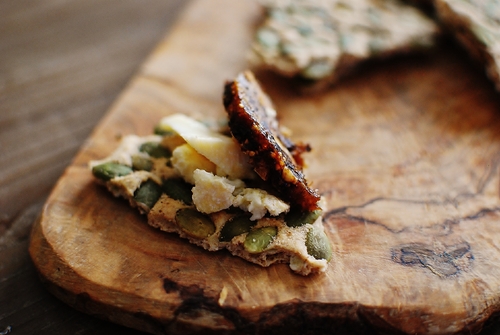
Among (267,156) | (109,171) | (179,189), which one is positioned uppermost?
(267,156)

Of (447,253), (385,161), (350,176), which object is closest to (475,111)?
(385,161)

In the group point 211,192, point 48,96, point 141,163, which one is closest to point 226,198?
point 211,192

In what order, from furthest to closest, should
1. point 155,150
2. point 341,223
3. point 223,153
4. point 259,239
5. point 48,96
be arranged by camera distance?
point 48,96
point 155,150
point 341,223
point 223,153
point 259,239

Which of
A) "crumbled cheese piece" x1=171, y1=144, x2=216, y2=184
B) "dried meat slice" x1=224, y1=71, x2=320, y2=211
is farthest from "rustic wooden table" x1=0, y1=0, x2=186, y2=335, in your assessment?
"dried meat slice" x1=224, y1=71, x2=320, y2=211

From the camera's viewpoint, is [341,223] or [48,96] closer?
[341,223]

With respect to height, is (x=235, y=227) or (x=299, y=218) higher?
(x=299, y=218)

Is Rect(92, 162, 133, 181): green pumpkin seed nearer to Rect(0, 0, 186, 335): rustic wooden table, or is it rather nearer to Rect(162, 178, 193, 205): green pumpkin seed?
Rect(162, 178, 193, 205): green pumpkin seed

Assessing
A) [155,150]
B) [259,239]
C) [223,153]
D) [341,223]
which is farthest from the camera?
[155,150]

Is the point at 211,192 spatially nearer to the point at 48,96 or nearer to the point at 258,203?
the point at 258,203
